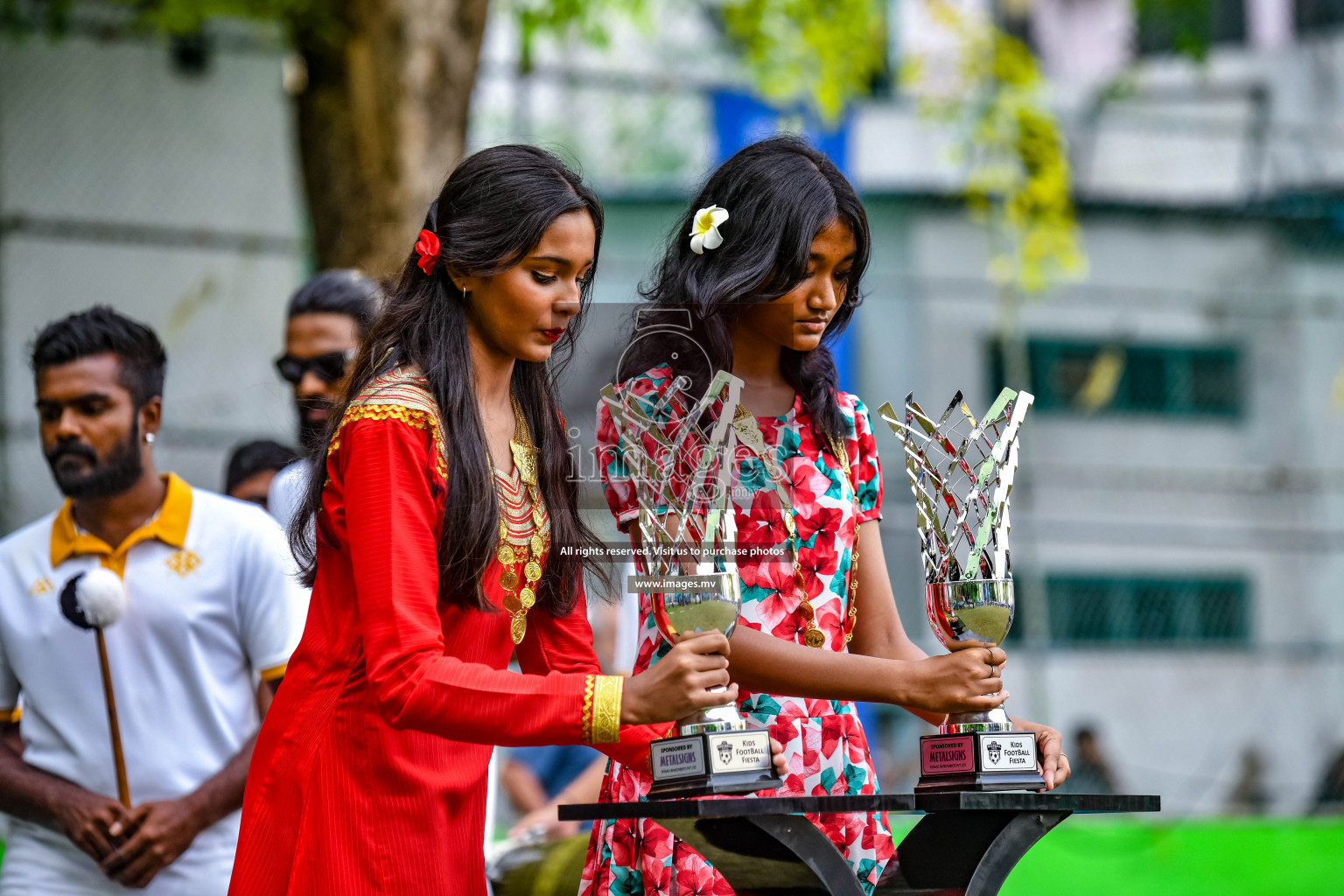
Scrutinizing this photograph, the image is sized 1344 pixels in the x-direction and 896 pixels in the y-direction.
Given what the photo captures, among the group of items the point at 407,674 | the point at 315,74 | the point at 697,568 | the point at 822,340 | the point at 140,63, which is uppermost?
the point at 140,63

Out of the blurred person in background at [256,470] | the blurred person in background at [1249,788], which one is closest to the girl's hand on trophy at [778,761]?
the blurred person in background at [256,470]

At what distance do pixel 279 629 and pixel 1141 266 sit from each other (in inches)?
389

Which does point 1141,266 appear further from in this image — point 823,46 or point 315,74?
point 315,74

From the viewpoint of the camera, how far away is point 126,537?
3059mm

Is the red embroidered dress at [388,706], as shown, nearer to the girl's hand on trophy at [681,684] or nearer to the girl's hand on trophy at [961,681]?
the girl's hand on trophy at [681,684]

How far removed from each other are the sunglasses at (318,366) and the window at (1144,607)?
7.63m

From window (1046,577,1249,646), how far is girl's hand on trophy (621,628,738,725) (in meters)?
8.85

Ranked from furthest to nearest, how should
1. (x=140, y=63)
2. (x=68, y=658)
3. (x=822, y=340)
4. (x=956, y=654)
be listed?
(x=140, y=63)
(x=68, y=658)
(x=822, y=340)
(x=956, y=654)

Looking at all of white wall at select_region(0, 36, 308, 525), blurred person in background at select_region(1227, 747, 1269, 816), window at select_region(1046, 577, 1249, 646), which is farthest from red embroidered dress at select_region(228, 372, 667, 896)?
window at select_region(1046, 577, 1249, 646)

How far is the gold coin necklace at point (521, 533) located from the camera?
211 centimetres

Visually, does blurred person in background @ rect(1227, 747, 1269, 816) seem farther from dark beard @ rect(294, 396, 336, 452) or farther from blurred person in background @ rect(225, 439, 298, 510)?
dark beard @ rect(294, 396, 336, 452)

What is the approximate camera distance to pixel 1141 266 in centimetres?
1161

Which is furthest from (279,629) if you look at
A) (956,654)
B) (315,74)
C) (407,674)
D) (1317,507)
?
(1317,507)

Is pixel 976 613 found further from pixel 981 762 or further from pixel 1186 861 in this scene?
pixel 1186 861
